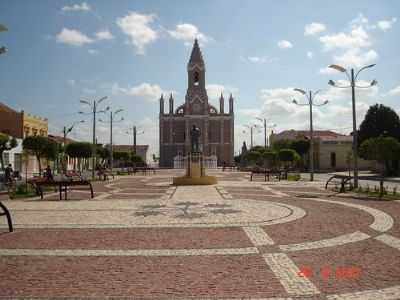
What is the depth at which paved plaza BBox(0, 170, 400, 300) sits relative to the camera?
5.45m

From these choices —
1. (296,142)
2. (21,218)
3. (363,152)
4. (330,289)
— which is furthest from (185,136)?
(330,289)

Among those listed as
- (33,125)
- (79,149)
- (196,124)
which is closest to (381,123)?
(79,149)

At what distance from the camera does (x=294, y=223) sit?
420 inches

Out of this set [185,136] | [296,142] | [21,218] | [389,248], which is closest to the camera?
[389,248]

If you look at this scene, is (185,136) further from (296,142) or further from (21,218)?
(21,218)

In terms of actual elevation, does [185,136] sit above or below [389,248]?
above

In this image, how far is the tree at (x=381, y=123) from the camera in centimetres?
5241

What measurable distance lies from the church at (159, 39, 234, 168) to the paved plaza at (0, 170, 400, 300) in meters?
91.2

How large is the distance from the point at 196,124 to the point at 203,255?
97146 millimetres

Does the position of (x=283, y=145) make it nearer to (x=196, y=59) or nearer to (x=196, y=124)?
(x=196, y=124)

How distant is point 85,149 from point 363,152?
86.5ft

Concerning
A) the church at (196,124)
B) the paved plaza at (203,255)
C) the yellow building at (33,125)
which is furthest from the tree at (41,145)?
the church at (196,124)

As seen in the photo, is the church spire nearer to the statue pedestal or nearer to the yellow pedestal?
the statue pedestal

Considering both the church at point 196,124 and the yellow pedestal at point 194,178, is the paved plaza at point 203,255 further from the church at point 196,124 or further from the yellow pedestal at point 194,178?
the church at point 196,124
